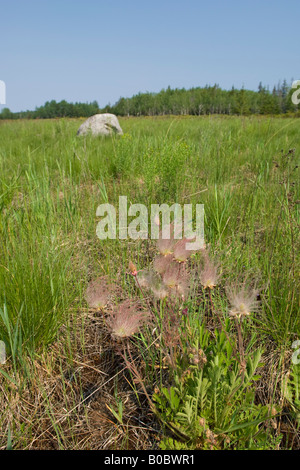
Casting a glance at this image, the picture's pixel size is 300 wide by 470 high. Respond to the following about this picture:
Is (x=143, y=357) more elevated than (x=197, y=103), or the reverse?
(x=197, y=103)

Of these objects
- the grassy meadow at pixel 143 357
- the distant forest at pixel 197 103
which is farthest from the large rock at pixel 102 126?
the grassy meadow at pixel 143 357

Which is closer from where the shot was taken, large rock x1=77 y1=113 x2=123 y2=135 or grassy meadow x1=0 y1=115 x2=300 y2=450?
grassy meadow x1=0 y1=115 x2=300 y2=450

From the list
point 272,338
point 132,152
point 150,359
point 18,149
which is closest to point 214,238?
point 272,338

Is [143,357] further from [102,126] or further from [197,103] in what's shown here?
[197,103]

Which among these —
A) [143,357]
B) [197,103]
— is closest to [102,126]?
[197,103]

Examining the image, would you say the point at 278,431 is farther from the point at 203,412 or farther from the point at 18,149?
the point at 18,149

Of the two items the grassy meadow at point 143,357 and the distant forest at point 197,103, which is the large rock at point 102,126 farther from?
the grassy meadow at point 143,357

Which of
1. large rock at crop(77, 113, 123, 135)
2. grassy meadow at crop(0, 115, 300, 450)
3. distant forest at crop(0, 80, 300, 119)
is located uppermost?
Answer: distant forest at crop(0, 80, 300, 119)

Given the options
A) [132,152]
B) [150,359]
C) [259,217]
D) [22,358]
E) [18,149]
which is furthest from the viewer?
[18,149]

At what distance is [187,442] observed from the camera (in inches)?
44.1

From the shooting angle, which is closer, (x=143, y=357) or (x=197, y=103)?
(x=143, y=357)

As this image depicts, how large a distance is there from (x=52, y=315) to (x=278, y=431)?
3.59ft

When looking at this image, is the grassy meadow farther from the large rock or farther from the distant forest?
the large rock

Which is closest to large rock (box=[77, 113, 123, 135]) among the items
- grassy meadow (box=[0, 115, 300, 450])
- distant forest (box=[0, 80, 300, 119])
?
distant forest (box=[0, 80, 300, 119])
